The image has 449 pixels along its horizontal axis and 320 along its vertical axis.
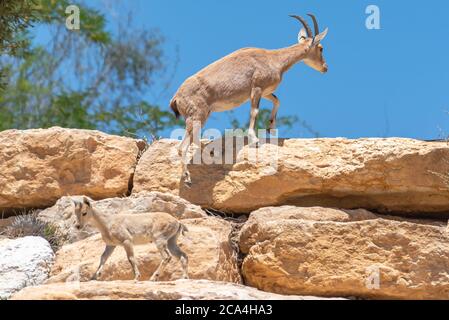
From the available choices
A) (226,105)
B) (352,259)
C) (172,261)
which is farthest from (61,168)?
(352,259)

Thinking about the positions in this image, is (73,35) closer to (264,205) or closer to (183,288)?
(264,205)

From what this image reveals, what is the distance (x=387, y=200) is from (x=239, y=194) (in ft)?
6.66

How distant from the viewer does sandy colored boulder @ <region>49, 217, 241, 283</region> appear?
32.7 feet

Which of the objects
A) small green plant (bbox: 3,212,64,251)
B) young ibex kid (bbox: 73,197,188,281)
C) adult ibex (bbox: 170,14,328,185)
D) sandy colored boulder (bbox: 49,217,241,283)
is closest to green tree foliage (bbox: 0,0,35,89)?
small green plant (bbox: 3,212,64,251)

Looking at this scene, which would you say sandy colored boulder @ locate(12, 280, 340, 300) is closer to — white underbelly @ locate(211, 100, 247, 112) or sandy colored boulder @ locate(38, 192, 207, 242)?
sandy colored boulder @ locate(38, 192, 207, 242)

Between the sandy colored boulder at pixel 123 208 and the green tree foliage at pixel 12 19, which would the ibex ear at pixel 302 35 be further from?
the green tree foliage at pixel 12 19

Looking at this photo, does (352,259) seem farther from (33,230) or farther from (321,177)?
(33,230)

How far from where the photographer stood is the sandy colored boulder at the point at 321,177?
11.5 metres

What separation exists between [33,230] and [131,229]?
9.43 feet

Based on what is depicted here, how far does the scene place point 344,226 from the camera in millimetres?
10531

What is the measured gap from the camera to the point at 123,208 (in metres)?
11.3

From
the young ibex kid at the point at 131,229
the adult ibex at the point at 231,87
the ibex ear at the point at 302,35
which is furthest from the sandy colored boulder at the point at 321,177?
the young ibex kid at the point at 131,229

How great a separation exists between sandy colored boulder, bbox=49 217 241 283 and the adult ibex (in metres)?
1.36
